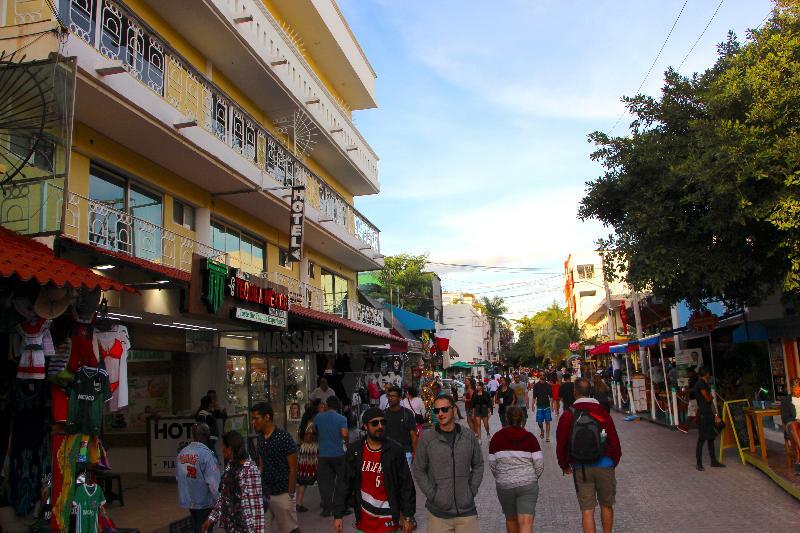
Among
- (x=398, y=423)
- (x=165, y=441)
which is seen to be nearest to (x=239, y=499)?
(x=398, y=423)

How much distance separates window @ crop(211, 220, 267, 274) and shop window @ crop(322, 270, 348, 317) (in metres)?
4.18

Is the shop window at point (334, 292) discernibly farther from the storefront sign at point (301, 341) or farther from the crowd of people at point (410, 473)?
the crowd of people at point (410, 473)

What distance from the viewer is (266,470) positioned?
6973mm

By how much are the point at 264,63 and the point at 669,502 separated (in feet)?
40.1

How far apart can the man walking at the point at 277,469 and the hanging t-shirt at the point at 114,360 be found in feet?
4.79

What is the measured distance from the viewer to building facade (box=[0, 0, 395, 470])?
752 cm

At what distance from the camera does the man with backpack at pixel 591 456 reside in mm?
6820

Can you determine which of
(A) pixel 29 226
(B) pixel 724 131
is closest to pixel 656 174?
(B) pixel 724 131

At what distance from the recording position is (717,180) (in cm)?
1069

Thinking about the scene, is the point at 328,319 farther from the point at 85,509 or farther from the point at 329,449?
the point at 85,509

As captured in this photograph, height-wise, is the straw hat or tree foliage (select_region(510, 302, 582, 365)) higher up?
tree foliage (select_region(510, 302, 582, 365))

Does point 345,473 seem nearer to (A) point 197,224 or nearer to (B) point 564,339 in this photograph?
(A) point 197,224

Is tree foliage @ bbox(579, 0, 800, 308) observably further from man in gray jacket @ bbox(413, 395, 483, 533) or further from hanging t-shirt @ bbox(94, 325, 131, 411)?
hanging t-shirt @ bbox(94, 325, 131, 411)

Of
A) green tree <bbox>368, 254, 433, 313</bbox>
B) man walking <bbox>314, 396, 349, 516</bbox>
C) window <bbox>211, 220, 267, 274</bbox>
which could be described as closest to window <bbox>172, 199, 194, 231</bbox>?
window <bbox>211, 220, 267, 274</bbox>
